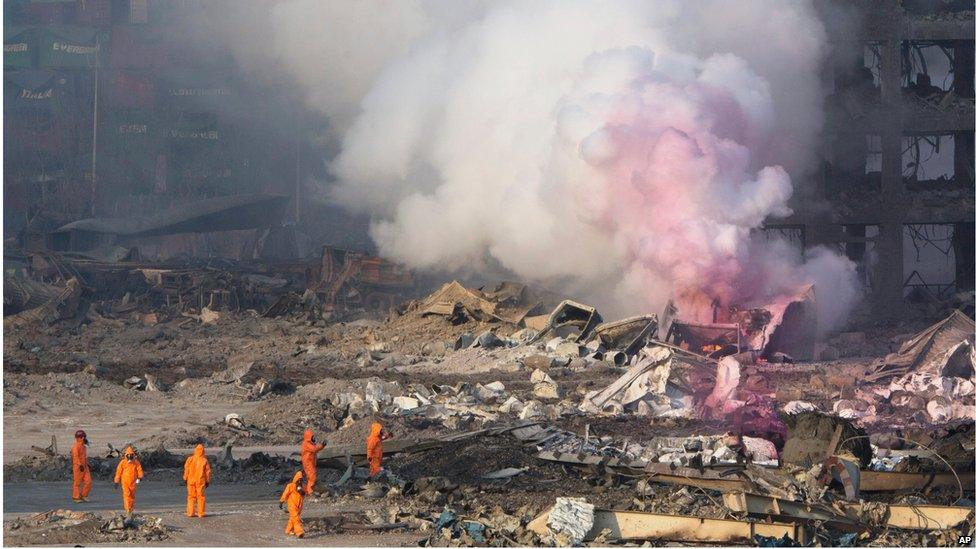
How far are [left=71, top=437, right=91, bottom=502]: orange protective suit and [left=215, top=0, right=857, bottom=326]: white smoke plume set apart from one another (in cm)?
1881

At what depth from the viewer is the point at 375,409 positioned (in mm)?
29266

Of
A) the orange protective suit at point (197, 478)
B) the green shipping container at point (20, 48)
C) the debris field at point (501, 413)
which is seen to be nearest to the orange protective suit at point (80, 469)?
the debris field at point (501, 413)

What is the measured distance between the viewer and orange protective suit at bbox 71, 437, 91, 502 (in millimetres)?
20406

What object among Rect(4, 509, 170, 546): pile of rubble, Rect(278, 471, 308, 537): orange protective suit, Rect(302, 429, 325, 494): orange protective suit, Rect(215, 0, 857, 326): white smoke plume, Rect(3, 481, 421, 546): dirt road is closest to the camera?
Rect(4, 509, 170, 546): pile of rubble

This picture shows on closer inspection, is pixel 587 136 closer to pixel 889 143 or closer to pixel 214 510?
pixel 889 143

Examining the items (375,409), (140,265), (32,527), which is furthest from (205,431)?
(140,265)

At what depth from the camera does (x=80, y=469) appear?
2047cm

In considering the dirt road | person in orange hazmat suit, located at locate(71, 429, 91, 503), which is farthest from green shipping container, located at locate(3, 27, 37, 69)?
person in orange hazmat suit, located at locate(71, 429, 91, 503)

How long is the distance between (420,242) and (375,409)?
19873mm

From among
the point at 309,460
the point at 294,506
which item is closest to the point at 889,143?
the point at 309,460

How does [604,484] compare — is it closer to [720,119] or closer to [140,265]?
[720,119]

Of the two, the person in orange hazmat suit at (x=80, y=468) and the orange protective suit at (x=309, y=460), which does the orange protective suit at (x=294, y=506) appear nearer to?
the orange protective suit at (x=309, y=460)

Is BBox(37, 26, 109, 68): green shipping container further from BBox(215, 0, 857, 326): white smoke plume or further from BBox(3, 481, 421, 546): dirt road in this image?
BBox(3, 481, 421, 546): dirt road

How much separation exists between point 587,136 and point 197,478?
20.9 metres
